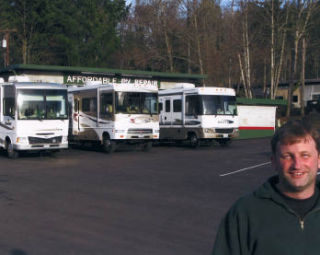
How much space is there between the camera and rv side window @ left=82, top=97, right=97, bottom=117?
82.1 ft

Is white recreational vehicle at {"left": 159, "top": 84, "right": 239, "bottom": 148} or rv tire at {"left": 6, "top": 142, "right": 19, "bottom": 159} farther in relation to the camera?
white recreational vehicle at {"left": 159, "top": 84, "right": 239, "bottom": 148}

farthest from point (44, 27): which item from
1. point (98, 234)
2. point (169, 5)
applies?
point (98, 234)

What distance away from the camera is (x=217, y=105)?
2633 cm

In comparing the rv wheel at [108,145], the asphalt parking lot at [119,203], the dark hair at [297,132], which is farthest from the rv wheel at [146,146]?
the dark hair at [297,132]

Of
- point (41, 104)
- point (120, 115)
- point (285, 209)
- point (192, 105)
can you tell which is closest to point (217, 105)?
point (192, 105)

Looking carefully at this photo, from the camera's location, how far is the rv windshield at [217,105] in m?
26.0

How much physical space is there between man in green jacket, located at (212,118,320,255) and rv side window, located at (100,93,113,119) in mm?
20954

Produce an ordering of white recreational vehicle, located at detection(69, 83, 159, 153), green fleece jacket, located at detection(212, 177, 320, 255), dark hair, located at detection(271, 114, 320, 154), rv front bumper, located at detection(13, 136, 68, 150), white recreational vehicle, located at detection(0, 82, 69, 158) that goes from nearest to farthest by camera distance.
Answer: green fleece jacket, located at detection(212, 177, 320, 255) → dark hair, located at detection(271, 114, 320, 154) → rv front bumper, located at detection(13, 136, 68, 150) → white recreational vehicle, located at detection(0, 82, 69, 158) → white recreational vehicle, located at detection(69, 83, 159, 153)

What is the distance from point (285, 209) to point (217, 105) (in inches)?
931

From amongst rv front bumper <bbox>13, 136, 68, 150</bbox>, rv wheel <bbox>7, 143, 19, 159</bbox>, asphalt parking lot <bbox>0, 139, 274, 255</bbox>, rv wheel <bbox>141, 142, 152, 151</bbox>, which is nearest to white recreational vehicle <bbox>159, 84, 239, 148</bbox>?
rv wheel <bbox>141, 142, 152, 151</bbox>

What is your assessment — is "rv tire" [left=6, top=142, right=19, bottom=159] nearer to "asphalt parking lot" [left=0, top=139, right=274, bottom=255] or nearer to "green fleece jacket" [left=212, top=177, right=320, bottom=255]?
"asphalt parking lot" [left=0, top=139, right=274, bottom=255]

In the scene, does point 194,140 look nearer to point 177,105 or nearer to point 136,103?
point 177,105

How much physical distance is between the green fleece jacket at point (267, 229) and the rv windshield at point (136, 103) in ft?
68.3

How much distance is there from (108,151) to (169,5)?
2695cm
